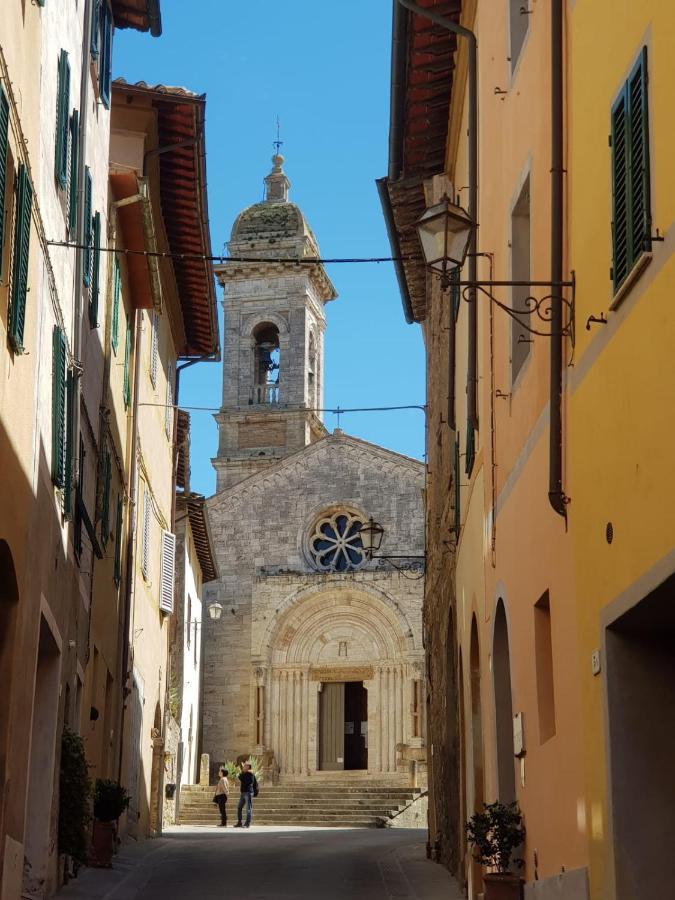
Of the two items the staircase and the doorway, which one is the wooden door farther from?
the staircase

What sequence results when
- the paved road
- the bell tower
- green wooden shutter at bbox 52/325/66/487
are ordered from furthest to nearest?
the bell tower
the paved road
green wooden shutter at bbox 52/325/66/487

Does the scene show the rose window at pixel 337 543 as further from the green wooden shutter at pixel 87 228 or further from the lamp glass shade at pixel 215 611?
the green wooden shutter at pixel 87 228

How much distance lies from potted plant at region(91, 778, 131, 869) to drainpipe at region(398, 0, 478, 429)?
6022 mm

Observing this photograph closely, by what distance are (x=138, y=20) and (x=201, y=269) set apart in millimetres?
7095

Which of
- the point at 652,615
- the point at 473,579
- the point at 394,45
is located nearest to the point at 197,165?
the point at 394,45

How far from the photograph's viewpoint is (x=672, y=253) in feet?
20.6

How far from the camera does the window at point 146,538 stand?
23.4m

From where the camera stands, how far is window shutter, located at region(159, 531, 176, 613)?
26.3 m

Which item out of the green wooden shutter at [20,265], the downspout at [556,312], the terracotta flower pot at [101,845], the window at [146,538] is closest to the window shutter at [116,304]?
the window at [146,538]

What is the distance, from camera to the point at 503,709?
39.2ft

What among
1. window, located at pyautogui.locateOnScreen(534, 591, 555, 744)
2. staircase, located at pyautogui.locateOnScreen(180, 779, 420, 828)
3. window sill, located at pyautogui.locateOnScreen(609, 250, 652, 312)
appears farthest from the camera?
staircase, located at pyautogui.locateOnScreen(180, 779, 420, 828)

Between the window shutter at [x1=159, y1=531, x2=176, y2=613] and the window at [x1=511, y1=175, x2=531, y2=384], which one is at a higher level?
the window shutter at [x1=159, y1=531, x2=176, y2=613]

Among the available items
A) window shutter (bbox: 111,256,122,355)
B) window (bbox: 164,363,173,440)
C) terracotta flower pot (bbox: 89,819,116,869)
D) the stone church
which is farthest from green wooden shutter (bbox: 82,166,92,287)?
the stone church

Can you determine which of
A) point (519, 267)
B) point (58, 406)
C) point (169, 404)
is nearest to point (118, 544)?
point (169, 404)
